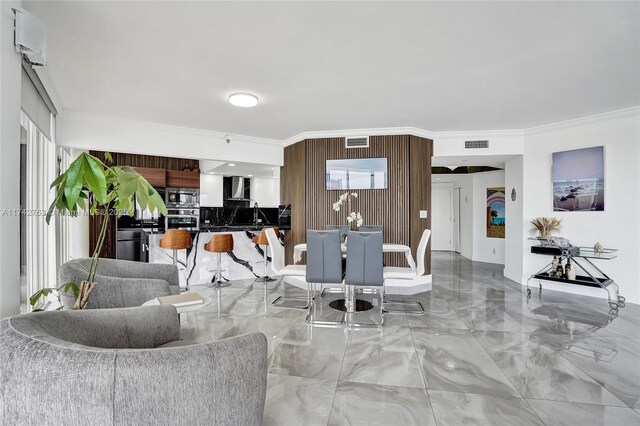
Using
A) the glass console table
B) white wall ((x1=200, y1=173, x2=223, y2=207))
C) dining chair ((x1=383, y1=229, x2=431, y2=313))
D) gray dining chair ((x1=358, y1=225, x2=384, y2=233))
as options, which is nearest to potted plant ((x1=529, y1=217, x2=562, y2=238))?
A: the glass console table

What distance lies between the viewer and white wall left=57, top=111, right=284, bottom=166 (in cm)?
454

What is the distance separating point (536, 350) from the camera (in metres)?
2.81

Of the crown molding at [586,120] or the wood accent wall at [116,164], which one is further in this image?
the wood accent wall at [116,164]

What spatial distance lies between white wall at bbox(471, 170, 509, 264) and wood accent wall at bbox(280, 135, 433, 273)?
3.19m

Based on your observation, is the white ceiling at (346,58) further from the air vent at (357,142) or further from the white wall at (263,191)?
the white wall at (263,191)

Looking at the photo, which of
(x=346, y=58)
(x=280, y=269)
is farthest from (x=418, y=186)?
(x=346, y=58)

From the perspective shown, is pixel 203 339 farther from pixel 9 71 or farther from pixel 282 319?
pixel 9 71

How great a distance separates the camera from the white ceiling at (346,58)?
7.64ft

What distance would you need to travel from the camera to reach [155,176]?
6012 mm

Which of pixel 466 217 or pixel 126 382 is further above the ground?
pixel 466 217

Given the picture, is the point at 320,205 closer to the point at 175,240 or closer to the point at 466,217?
the point at 175,240

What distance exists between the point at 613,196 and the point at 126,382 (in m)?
6.18

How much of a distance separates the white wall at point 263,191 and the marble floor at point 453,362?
4.10 metres

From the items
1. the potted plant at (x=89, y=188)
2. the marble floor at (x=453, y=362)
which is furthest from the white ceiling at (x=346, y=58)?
the marble floor at (x=453, y=362)
